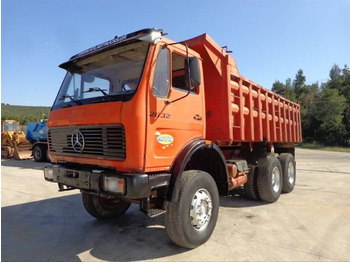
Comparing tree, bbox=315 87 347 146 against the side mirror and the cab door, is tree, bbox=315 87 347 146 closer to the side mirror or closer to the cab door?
the cab door

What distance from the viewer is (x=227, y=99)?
4.46 metres

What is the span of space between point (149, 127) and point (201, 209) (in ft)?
4.72

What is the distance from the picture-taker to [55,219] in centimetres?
498

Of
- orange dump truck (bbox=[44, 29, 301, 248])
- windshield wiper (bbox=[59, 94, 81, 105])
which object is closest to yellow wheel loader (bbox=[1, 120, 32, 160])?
orange dump truck (bbox=[44, 29, 301, 248])

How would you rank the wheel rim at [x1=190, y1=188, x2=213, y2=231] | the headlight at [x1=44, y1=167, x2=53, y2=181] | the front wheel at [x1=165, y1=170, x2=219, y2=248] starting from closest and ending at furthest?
1. the front wheel at [x1=165, y1=170, x2=219, y2=248]
2. the wheel rim at [x1=190, y1=188, x2=213, y2=231]
3. the headlight at [x1=44, y1=167, x2=53, y2=181]

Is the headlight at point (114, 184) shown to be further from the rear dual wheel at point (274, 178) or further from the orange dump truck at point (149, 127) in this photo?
the rear dual wheel at point (274, 178)

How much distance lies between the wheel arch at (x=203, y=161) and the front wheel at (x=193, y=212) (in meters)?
0.17

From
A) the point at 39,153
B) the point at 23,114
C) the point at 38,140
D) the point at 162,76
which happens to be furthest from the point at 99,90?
the point at 23,114

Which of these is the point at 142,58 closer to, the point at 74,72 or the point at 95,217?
the point at 74,72

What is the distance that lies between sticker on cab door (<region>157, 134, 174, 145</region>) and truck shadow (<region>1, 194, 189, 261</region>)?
142 cm

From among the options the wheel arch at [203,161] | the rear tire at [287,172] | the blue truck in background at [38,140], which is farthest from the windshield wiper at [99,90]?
the blue truck in background at [38,140]

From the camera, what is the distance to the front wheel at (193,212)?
342 cm

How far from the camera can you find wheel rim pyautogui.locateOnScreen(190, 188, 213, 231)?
3.67 metres

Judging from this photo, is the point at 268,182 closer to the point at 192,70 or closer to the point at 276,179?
the point at 276,179
